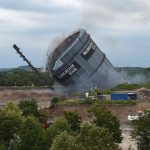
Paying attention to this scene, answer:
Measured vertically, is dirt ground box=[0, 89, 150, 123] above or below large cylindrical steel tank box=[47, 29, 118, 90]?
below

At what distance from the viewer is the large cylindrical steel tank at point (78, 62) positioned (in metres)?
→ 69.0

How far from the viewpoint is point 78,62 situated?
70000 millimetres

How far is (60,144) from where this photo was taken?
86.9 ft

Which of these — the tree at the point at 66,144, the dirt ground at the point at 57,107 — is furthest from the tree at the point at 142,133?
the dirt ground at the point at 57,107

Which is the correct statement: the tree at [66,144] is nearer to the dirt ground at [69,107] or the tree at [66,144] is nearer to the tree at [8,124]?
the tree at [8,124]

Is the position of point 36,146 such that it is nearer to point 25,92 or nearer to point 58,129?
point 58,129

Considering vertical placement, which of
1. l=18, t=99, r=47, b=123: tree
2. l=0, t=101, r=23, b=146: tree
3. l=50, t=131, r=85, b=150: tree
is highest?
l=18, t=99, r=47, b=123: tree

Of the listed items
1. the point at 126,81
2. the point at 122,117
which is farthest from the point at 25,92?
the point at 122,117

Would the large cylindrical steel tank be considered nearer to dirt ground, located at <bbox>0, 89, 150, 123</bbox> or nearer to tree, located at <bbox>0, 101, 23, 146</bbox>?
dirt ground, located at <bbox>0, 89, 150, 123</bbox>

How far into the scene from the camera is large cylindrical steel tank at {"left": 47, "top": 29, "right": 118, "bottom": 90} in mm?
69000

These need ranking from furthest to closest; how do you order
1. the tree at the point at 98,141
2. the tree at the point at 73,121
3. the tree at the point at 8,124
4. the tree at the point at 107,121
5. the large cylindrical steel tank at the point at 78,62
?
the large cylindrical steel tank at the point at 78,62
the tree at the point at 73,121
the tree at the point at 107,121
the tree at the point at 8,124
the tree at the point at 98,141

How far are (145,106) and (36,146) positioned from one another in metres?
28.6

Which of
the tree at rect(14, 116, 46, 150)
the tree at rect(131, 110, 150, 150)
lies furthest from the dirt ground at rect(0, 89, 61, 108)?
the tree at rect(131, 110, 150, 150)

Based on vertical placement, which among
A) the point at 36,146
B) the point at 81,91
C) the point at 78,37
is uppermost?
the point at 78,37
